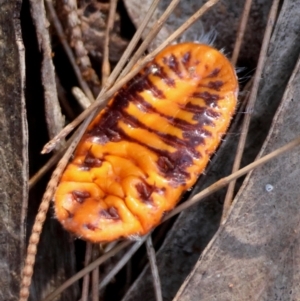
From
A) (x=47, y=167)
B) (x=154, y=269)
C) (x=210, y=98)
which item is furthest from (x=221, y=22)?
(x=154, y=269)

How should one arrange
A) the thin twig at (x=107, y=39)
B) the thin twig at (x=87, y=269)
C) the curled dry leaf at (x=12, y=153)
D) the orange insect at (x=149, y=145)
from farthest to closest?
the thin twig at (x=107, y=39), the thin twig at (x=87, y=269), the orange insect at (x=149, y=145), the curled dry leaf at (x=12, y=153)

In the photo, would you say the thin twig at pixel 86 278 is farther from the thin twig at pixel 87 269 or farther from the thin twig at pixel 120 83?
the thin twig at pixel 120 83

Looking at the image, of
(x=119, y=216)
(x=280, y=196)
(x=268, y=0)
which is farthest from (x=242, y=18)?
(x=119, y=216)

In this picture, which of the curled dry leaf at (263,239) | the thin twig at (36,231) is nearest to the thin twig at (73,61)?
the thin twig at (36,231)

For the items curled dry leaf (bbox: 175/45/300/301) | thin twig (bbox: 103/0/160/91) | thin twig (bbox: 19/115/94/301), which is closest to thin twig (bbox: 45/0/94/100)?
thin twig (bbox: 103/0/160/91)

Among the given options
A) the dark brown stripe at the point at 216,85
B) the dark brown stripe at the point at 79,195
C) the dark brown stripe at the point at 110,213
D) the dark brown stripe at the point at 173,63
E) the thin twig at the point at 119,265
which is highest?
the dark brown stripe at the point at 173,63

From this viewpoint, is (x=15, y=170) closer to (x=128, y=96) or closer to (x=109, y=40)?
(x=128, y=96)

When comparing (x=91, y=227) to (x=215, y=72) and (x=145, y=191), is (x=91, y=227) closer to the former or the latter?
(x=145, y=191)
